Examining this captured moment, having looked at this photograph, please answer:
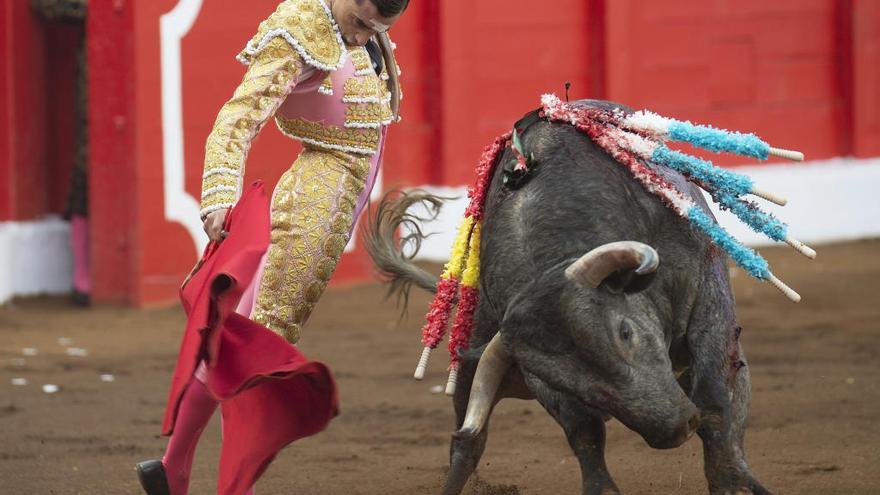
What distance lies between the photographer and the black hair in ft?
10.2

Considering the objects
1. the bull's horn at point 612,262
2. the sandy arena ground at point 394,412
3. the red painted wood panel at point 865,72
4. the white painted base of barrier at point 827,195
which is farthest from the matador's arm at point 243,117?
the red painted wood panel at point 865,72

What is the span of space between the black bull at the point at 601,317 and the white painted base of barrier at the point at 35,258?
4279 millimetres

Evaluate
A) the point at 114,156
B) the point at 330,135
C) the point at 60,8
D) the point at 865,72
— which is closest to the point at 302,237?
the point at 330,135

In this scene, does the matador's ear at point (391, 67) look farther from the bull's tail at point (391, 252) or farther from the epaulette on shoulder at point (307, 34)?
the bull's tail at point (391, 252)

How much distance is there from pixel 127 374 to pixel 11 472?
→ 1541 millimetres

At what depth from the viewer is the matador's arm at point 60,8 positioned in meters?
7.18

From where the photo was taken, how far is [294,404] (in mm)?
3008

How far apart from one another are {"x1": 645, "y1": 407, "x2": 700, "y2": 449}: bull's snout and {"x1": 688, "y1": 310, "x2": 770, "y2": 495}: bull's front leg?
28 cm

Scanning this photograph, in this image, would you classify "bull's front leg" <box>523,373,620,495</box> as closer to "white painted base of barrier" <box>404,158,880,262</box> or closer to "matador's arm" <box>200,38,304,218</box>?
"matador's arm" <box>200,38,304,218</box>

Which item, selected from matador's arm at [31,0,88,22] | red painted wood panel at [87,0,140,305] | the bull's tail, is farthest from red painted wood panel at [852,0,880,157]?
the bull's tail

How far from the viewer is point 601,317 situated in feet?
9.16

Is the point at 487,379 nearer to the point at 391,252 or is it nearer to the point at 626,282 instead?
the point at 626,282

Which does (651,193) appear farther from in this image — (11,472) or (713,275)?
(11,472)

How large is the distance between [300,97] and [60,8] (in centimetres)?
431
